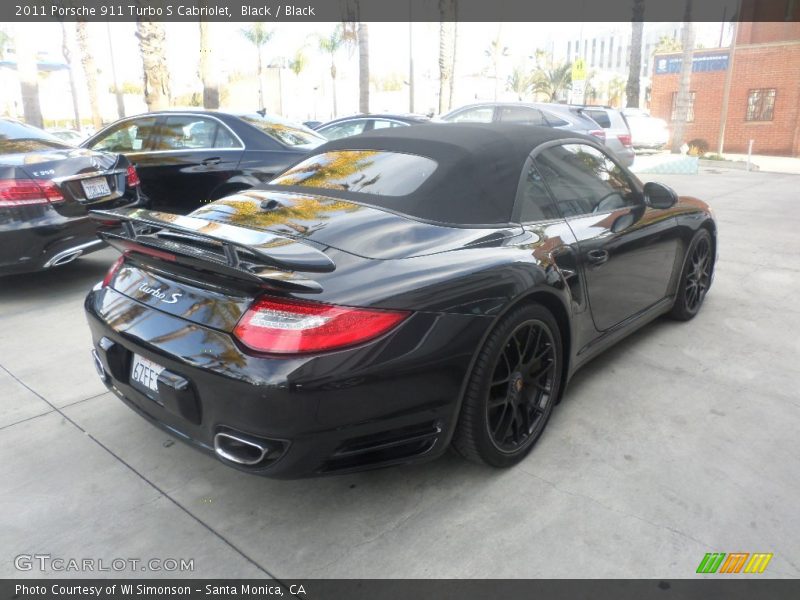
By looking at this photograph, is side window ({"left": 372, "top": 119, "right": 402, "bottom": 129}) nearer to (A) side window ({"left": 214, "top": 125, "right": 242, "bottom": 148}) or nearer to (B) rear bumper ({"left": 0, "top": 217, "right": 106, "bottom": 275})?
(A) side window ({"left": 214, "top": 125, "right": 242, "bottom": 148})

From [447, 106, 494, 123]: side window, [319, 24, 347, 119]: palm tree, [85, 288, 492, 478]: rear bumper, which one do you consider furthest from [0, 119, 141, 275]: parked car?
[319, 24, 347, 119]: palm tree

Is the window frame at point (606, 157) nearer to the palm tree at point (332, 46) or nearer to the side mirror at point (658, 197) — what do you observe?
the side mirror at point (658, 197)

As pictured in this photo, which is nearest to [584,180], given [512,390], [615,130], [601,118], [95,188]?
[512,390]

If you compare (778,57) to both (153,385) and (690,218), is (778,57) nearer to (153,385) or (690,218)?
(690,218)

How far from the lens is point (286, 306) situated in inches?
81.0

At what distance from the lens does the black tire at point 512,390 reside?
2.45 meters

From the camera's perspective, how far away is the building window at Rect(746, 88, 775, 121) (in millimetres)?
25094

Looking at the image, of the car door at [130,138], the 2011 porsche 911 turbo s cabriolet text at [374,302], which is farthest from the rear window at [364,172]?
the car door at [130,138]

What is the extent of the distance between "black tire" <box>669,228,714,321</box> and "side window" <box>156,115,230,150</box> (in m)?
4.47

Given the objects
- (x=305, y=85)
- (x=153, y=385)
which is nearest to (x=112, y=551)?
(x=153, y=385)

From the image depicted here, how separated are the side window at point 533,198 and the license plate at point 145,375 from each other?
5.55ft

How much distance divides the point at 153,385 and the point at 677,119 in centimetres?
2376

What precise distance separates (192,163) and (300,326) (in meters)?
4.79

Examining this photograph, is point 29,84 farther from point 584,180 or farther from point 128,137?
point 584,180
